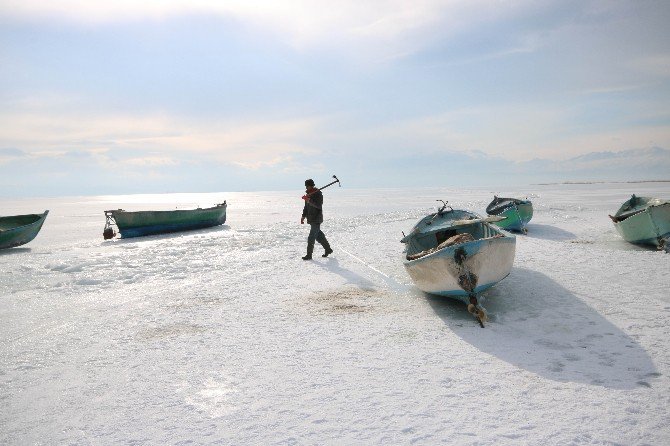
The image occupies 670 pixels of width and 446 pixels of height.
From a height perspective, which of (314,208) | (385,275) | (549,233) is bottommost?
(385,275)

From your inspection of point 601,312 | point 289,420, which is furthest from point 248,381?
point 601,312

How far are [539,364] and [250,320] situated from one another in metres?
4.48

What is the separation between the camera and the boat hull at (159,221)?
826 inches

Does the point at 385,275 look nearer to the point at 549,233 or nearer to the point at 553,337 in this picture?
the point at 553,337

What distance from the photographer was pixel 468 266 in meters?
6.47

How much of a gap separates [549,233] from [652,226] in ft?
17.5

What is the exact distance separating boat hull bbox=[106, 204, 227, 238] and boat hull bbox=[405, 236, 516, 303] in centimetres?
1838

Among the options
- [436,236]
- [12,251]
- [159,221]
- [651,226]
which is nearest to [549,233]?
[651,226]

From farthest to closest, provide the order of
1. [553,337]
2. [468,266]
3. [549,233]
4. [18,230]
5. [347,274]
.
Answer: [549,233], [18,230], [347,274], [468,266], [553,337]

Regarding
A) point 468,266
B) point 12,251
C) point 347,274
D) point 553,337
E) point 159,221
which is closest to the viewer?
point 553,337

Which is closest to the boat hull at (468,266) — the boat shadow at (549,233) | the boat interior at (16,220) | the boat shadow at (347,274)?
the boat shadow at (347,274)

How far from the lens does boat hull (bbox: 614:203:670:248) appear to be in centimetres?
1216

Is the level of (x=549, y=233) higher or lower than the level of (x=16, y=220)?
lower

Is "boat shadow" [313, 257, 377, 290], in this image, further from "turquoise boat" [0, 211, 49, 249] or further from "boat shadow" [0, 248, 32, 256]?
"turquoise boat" [0, 211, 49, 249]
